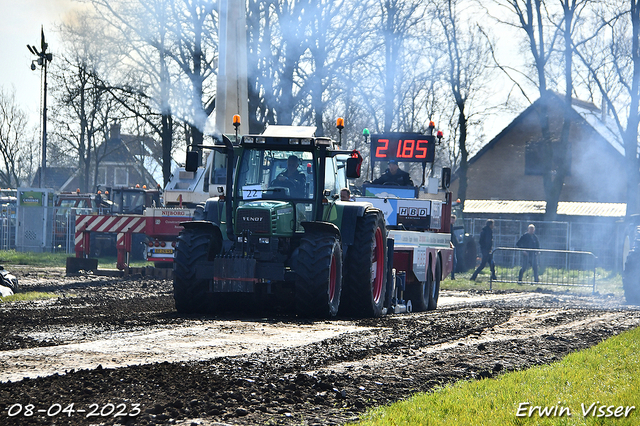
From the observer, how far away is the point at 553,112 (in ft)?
159

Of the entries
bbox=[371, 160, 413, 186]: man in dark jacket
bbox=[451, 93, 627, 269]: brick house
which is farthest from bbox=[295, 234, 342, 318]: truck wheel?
bbox=[451, 93, 627, 269]: brick house

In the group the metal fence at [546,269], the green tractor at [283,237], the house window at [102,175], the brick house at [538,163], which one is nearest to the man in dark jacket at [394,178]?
the green tractor at [283,237]

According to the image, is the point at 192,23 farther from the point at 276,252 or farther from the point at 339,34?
the point at 276,252

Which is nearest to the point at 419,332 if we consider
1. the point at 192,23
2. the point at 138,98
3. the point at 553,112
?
the point at 192,23

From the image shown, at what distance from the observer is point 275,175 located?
11133 mm

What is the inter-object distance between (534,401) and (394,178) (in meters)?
11.6

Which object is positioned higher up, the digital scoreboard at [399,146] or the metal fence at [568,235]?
the digital scoreboard at [399,146]

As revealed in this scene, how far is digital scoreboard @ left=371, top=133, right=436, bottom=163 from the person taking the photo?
1788 centimetres

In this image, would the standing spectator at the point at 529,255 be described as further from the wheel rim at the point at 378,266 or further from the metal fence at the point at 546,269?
the wheel rim at the point at 378,266

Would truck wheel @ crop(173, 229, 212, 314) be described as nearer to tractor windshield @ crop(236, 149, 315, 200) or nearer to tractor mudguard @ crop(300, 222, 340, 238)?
tractor windshield @ crop(236, 149, 315, 200)

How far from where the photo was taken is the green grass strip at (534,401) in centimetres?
503

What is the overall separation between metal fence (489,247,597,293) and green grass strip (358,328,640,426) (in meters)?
16.9

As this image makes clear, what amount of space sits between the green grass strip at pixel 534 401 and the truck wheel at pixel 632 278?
11589 mm

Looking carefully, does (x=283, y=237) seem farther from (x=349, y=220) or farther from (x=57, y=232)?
(x=57, y=232)
